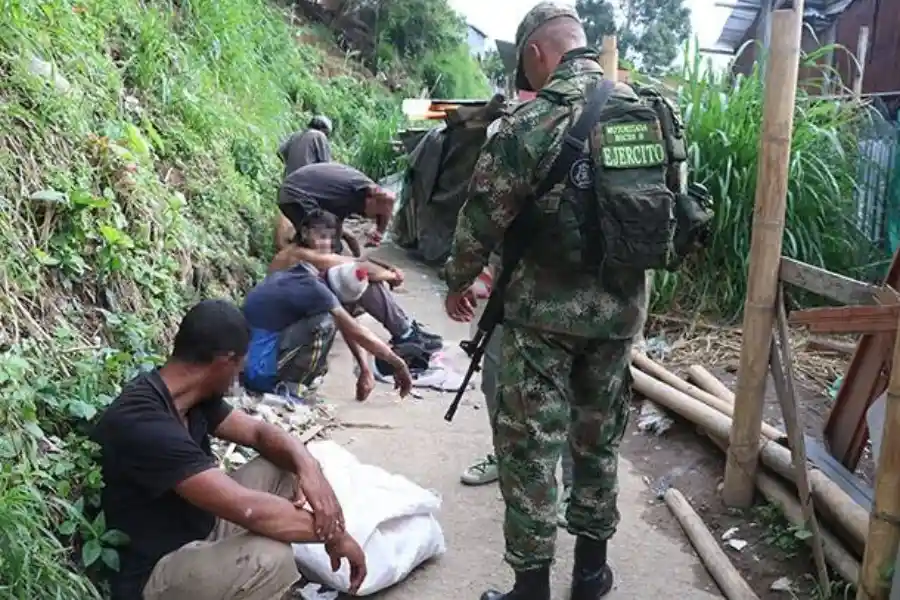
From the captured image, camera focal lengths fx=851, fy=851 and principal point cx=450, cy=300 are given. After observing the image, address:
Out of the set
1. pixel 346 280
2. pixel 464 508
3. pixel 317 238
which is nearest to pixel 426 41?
pixel 317 238

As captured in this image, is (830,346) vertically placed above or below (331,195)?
below

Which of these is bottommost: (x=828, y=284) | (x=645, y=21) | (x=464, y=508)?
(x=464, y=508)

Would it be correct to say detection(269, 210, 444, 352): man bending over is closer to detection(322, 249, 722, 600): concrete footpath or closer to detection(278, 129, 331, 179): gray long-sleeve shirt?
detection(322, 249, 722, 600): concrete footpath

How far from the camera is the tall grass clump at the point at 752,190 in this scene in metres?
5.24

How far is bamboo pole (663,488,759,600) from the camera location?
274cm

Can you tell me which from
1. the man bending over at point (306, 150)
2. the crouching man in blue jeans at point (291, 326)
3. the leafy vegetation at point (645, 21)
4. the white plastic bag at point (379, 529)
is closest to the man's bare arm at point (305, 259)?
the crouching man in blue jeans at point (291, 326)

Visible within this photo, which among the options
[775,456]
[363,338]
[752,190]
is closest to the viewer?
[775,456]

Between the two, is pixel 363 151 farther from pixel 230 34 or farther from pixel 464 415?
pixel 464 415

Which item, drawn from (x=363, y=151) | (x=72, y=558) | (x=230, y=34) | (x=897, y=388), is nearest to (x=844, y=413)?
(x=897, y=388)

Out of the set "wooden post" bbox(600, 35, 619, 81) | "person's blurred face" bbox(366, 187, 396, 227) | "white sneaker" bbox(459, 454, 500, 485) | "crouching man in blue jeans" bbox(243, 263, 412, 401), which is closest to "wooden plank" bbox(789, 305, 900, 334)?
"white sneaker" bbox(459, 454, 500, 485)

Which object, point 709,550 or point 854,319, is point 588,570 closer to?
point 709,550

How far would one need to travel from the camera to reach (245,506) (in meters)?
2.19

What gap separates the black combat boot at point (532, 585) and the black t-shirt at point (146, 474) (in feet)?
3.08

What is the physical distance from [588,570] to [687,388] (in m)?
1.71
